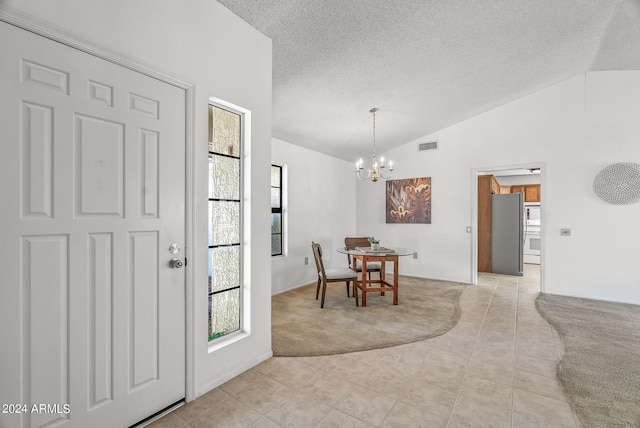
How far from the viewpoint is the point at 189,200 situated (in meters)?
1.84

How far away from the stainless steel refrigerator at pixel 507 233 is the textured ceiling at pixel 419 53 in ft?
7.60

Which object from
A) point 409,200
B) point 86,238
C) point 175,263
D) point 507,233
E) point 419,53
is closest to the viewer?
point 86,238

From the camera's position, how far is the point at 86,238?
142 cm

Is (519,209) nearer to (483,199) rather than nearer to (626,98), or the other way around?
(483,199)

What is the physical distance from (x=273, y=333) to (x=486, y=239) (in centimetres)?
530

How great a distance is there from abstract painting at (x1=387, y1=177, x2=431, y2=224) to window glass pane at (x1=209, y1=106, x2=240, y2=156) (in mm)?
4177

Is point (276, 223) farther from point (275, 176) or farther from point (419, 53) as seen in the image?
point (419, 53)

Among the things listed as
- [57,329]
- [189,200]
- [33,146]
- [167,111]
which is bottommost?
[57,329]

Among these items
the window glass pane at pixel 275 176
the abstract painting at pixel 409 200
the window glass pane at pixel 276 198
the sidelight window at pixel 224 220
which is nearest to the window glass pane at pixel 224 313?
the sidelight window at pixel 224 220

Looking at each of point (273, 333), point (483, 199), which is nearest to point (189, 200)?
point (273, 333)

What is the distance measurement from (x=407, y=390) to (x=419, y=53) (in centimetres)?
307

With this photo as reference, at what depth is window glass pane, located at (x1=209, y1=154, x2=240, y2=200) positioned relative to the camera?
206cm

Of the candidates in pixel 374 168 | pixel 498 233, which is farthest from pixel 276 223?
pixel 498 233

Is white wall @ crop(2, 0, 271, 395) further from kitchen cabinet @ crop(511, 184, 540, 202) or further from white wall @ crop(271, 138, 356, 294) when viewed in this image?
kitchen cabinet @ crop(511, 184, 540, 202)
